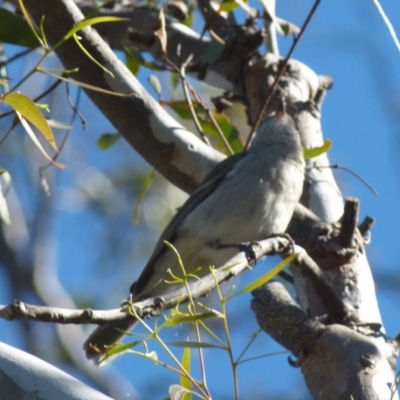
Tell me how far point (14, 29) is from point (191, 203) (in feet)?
3.15

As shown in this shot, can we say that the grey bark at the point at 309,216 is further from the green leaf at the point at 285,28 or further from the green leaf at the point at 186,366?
the green leaf at the point at 186,366

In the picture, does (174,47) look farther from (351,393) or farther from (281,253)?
(351,393)

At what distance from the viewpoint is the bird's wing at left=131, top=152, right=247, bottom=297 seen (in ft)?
9.22

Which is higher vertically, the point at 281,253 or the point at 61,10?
the point at 61,10

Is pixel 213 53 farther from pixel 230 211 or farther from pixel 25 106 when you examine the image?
pixel 25 106

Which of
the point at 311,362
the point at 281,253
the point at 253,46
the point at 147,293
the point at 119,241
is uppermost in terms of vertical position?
the point at 253,46

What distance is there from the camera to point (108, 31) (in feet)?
11.6

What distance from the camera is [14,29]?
2.69 metres

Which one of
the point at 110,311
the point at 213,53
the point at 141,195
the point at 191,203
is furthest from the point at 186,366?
the point at 213,53

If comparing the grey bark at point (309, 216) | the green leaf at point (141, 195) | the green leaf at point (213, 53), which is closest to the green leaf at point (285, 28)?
the grey bark at point (309, 216)

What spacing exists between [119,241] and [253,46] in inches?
157

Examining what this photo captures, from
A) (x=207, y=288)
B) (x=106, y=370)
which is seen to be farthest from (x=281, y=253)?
(x=106, y=370)

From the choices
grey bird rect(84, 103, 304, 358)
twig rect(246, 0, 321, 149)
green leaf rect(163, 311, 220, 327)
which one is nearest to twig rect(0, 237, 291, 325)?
green leaf rect(163, 311, 220, 327)

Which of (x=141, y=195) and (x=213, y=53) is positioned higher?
(x=213, y=53)
